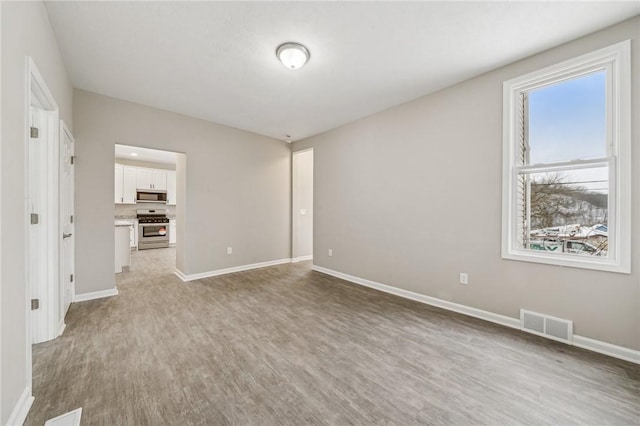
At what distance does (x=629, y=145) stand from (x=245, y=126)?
16.1ft

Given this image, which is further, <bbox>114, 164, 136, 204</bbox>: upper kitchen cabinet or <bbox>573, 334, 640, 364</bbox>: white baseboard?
<bbox>114, 164, 136, 204</bbox>: upper kitchen cabinet

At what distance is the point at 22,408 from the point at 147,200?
22.5 ft

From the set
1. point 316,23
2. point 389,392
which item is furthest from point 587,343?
point 316,23

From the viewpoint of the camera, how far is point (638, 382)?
1.81 m

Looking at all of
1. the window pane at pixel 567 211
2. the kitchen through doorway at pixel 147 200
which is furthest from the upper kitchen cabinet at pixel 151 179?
the window pane at pixel 567 211

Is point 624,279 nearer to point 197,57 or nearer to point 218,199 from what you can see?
point 197,57

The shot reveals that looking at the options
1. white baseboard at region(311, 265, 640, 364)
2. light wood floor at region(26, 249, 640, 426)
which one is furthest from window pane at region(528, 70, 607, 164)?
light wood floor at region(26, 249, 640, 426)

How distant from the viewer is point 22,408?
4.82 feet

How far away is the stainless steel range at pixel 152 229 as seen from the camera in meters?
7.21

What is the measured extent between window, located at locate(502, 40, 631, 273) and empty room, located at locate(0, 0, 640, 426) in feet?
0.05

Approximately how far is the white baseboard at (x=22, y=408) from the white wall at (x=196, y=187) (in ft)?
7.41

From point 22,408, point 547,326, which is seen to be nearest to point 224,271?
point 22,408

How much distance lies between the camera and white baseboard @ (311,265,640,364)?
2.11 meters

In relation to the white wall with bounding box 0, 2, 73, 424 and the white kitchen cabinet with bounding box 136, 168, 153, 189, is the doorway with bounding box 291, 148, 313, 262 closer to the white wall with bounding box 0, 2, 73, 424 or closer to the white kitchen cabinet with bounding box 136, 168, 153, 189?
the white wall with bounding box 0, 2, 73, 424
